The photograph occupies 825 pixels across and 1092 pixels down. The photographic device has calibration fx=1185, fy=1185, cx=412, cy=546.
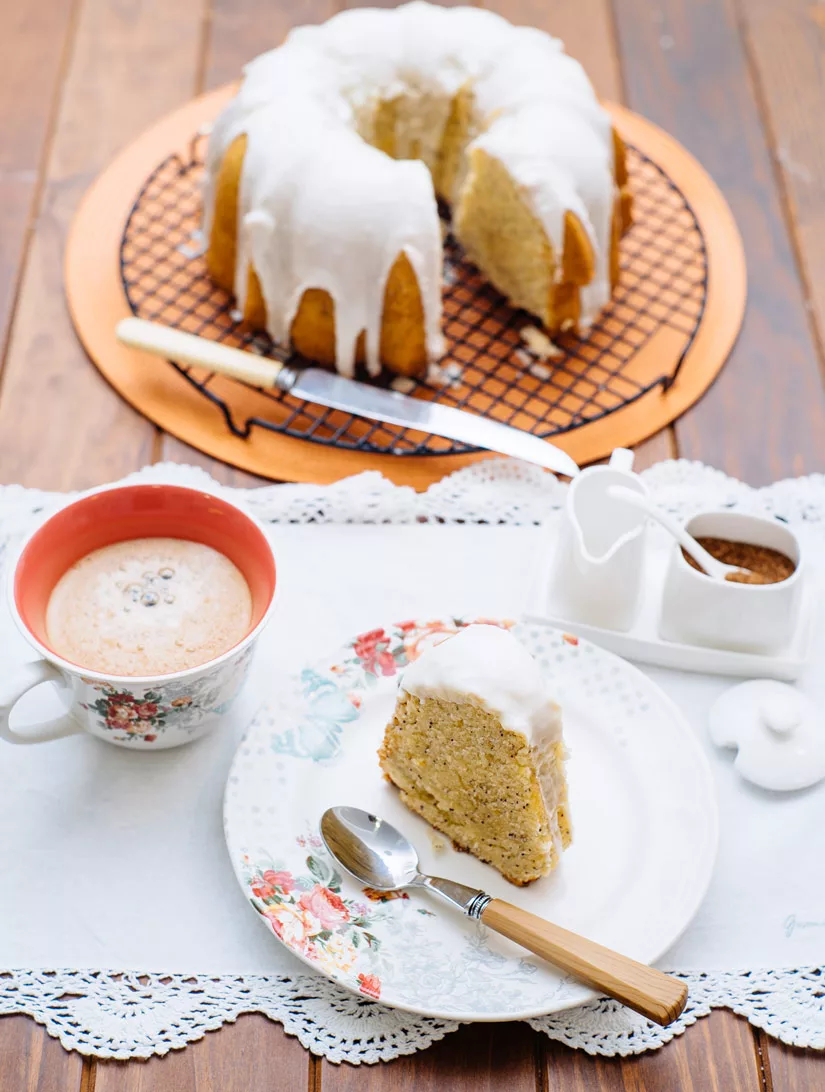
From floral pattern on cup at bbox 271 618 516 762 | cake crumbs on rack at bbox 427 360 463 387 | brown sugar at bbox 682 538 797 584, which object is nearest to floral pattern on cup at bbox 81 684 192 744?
floral pattern on cup at bbox 271 618 516 762

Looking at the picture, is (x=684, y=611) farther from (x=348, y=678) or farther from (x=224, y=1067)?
(x=224, y=1067)

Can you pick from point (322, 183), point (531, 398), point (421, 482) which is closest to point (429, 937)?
point (421, 482)

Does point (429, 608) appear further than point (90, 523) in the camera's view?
Yes

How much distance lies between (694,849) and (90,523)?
0.70 meters

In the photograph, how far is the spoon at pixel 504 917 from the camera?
1.03 meters

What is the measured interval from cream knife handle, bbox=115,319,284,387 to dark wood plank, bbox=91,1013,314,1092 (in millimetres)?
873

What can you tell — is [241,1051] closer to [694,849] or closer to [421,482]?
[694,849]

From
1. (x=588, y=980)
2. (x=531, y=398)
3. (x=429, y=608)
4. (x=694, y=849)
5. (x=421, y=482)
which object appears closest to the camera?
(x=588, y=980)

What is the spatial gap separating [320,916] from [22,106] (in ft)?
5.35

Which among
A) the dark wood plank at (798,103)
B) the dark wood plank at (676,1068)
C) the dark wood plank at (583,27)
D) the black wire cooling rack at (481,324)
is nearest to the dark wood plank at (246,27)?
the black wire cooling rack at (481,324)

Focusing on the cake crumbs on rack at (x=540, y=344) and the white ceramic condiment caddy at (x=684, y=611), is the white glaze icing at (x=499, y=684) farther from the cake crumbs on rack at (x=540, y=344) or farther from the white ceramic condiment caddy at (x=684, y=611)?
the cake crumbs on rack at (x=540, y=344)

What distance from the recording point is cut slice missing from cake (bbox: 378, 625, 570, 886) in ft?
3.55

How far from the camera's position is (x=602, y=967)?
3.39ft

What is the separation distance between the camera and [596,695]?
1.27 meters
